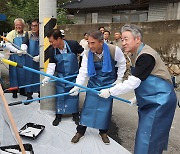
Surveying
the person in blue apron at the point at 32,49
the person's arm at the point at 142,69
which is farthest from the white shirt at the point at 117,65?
the person in blue apron at the point at 32,49

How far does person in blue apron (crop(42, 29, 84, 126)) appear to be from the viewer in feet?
11.7

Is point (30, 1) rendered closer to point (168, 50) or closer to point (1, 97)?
point (168, 50)

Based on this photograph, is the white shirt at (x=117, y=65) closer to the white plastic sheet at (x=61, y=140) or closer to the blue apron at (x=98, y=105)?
the blue apron at (x=98, y=105)

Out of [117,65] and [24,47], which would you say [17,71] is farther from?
[117,65]

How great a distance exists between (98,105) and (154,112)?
0.99 metres

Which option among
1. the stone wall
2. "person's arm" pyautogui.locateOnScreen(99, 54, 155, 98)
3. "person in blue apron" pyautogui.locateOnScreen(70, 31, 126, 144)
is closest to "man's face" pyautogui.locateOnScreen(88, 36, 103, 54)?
"person in blue apron" pyautogui.locateOnScreen(70, 31, 126, 144)

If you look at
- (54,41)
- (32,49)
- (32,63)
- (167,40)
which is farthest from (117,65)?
(167,40)

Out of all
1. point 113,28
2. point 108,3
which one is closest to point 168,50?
point 113,28

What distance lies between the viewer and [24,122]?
3.77m

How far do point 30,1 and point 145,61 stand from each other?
48.3 ft

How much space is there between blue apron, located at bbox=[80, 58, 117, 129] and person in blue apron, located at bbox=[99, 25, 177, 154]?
71cm

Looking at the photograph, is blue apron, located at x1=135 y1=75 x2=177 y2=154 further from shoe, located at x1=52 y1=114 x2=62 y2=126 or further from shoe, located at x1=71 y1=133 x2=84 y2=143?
shoe, located at x1=52 y1=114 x2=62 y2=126

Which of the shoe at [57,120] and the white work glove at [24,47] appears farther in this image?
the white work glove at [24,47]

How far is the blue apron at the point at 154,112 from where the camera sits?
234cm
